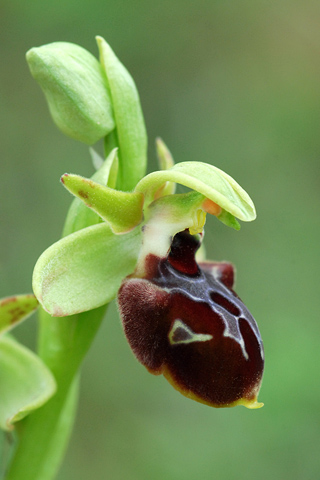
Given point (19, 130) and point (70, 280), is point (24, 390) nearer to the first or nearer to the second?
point (70, 280)

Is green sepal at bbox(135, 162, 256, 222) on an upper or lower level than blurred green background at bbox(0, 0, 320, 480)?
upper

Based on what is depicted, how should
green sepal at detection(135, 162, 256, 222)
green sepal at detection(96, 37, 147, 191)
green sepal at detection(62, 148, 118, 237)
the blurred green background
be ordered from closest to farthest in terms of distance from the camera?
green sepal at detection(135, 162, 256, 222) → green sepal at detection(62, 148, 118, 237) → green sepal at detection(96, 37, 147, 191) → the blurred green background

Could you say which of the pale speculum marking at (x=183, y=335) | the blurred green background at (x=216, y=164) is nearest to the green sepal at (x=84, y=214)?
the pale speculum marking at (x=183, y=335)

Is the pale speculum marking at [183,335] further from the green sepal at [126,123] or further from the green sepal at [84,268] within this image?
the green sepal at [126,123]

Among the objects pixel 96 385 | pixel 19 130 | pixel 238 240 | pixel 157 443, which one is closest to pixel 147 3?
pixel 19 130

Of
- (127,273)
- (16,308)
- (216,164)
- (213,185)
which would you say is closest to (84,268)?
(127,273)

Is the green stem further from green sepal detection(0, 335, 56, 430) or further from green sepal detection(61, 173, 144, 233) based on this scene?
green sepal detection(61, 173, 144, 233)

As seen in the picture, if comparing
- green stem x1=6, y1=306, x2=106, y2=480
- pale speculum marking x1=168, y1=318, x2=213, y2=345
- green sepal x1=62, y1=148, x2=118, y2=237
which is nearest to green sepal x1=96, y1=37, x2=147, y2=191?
green sepal x1=62, y1=148, x2=118, y2=237

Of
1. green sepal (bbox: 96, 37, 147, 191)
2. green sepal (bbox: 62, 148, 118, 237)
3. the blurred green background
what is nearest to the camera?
green sepal (bbox: 62, 148, 118, 237)
